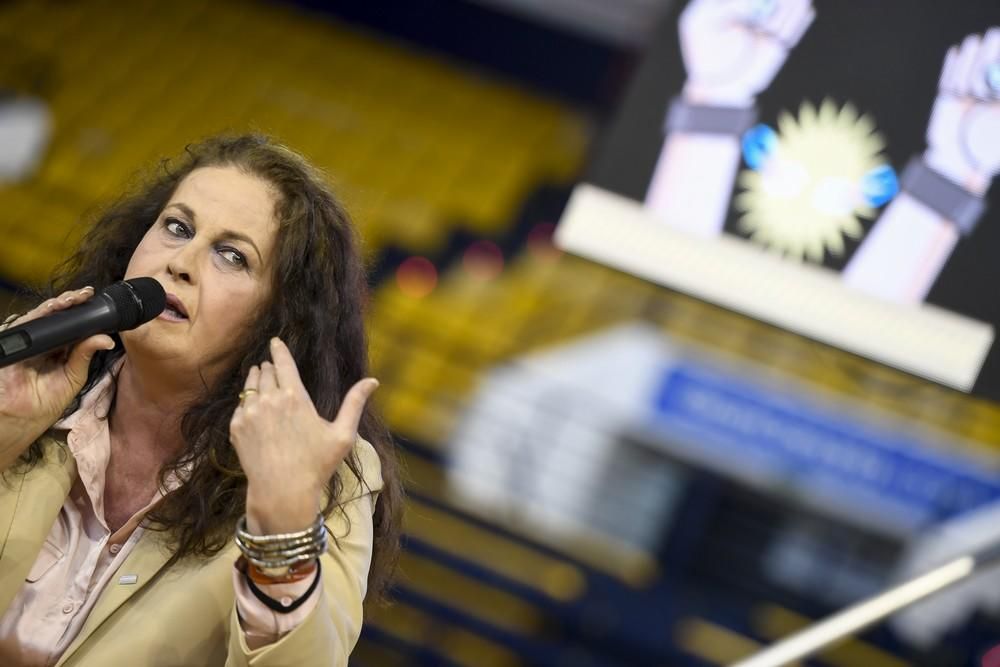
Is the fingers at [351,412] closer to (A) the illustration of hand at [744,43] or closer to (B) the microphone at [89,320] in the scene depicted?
(B) the microphone at [89,320]

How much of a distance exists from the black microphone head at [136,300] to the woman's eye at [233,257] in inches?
6.7

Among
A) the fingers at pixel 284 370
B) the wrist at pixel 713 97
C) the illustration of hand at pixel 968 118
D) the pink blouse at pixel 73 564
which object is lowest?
the pink blouse at pixel 73 564

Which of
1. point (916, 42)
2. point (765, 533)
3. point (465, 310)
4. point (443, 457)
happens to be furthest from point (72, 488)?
point (465, 310)

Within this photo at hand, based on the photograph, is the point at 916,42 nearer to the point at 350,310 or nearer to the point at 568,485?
the point at 350,310

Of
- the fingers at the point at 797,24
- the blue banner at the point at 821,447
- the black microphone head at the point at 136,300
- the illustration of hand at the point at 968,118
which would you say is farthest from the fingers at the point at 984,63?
the blue banner at the point at 821,447

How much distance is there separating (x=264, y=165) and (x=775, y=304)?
130 centimetres

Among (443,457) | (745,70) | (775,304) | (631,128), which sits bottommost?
(443,457)

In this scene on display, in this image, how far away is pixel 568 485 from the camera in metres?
6.09

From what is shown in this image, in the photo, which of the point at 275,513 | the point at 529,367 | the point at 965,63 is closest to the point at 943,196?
the point at 965,63

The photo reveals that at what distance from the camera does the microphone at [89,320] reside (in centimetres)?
135

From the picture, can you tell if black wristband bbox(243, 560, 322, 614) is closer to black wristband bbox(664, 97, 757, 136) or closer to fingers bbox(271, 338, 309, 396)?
fingers bbox(271, 338, 309, 396)

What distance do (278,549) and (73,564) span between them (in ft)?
1.64

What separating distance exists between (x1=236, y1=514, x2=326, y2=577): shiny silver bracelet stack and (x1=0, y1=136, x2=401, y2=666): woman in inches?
5.0

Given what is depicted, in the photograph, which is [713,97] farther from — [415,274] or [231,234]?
[415,274]
